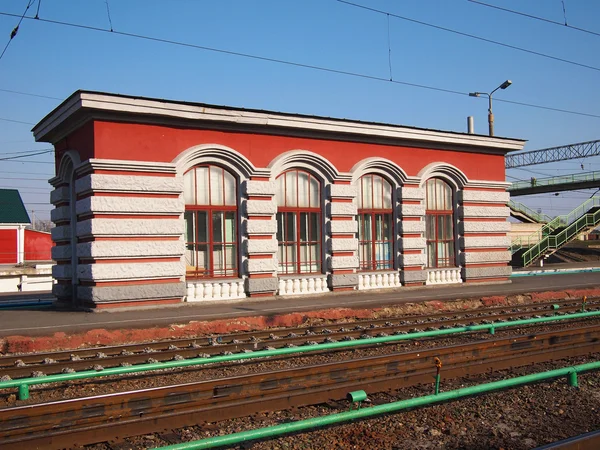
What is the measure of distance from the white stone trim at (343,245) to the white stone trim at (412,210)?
233cm

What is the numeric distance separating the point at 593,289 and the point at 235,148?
13.7 meters

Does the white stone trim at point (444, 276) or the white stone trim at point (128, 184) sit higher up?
the white stone trim at point (128, 184)

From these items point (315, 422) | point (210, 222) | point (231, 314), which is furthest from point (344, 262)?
point (315, 422)

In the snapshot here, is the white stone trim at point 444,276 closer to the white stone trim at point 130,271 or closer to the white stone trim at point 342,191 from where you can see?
the white stone trim at point 342,191

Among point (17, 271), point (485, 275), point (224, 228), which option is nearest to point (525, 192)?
point (485, 275)

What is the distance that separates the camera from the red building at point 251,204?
52.6 ft

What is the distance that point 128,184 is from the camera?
52.8 feet

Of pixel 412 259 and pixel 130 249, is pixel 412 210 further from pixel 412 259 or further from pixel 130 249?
pixel 130 249

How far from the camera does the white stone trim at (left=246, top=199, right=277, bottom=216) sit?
17.9 metres

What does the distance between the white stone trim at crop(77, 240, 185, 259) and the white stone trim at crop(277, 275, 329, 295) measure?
141 inches

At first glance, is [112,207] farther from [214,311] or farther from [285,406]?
[285,406]

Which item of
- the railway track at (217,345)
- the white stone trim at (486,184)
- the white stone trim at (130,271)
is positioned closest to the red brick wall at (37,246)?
the white stone trim at (130,271)

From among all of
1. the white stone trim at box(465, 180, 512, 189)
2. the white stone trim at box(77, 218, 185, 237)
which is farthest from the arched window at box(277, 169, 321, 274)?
the white stone trim at box(465, 180, 512, 189)

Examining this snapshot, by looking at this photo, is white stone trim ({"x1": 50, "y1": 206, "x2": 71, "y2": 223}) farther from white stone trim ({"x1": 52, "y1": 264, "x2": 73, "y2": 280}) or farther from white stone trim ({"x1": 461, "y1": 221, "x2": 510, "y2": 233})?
white stone trim ({"x1": 461, "y1": 221, "x2": 510, "y2": 233})
